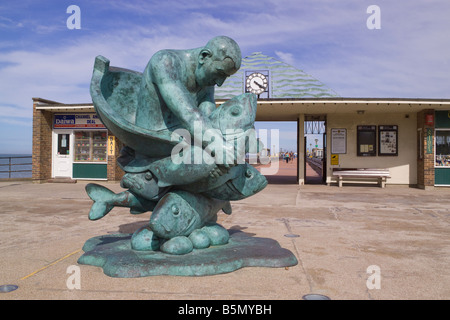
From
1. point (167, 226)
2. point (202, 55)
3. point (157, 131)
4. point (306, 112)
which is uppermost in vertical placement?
point (306, 112)

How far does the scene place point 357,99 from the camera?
454 inches

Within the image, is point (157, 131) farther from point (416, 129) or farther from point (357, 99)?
point (416, 129)

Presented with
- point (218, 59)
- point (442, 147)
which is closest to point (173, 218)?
point (218, 59)

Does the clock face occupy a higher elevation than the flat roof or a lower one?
higher

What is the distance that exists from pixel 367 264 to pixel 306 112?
10462 millimetres

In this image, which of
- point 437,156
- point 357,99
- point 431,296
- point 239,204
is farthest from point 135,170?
point 437,156

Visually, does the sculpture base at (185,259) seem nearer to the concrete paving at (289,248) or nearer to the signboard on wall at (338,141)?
the concrete paving at (289,248)

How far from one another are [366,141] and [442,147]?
2354 mm

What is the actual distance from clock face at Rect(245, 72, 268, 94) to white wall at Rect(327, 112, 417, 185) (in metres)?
2.54

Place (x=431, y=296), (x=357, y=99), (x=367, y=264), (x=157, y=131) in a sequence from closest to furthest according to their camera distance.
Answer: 1. (x=431, y=296)
2. (x=157, y=131)
3. (x=367, y=264)
4. (x=357, y=99)

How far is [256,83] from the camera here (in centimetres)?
1350

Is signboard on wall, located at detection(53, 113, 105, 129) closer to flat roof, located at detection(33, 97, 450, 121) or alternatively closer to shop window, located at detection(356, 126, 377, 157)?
flat roof, located at detection(33, 97, 450, 121)

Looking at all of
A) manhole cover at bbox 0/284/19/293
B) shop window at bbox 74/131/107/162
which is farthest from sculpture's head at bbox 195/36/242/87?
shop window at bbox 74/131/107/162

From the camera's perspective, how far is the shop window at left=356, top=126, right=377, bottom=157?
13.4 meters
